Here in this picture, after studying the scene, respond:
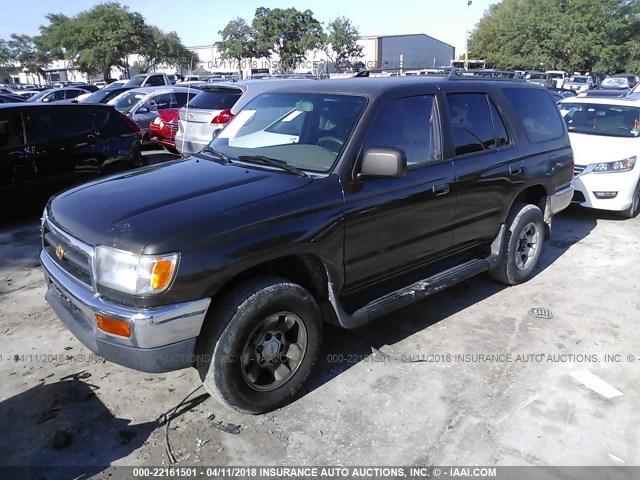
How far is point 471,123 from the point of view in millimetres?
4258

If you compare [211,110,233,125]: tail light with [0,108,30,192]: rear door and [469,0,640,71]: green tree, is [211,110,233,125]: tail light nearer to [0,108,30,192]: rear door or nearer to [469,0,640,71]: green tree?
[0,108,30,192]: rear door

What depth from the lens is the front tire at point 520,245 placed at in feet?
15.7

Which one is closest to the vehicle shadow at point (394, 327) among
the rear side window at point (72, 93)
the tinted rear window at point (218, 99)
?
the tinted rear window at point (218, 99)

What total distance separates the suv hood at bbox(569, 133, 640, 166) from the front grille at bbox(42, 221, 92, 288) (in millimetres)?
6712

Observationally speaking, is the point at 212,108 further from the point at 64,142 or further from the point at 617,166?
the point at 617,166

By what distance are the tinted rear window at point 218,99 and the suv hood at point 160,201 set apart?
6.38 metres

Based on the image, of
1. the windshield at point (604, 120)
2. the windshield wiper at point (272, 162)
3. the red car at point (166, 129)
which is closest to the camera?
the windshield wiper at point (272, 162)

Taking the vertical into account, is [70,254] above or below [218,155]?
below

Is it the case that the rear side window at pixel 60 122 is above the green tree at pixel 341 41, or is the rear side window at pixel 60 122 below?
below

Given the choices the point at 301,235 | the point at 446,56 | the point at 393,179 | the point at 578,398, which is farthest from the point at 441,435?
the point at 446,56

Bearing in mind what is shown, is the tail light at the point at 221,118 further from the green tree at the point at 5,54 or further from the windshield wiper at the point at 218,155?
the green tree at the point at 5,54

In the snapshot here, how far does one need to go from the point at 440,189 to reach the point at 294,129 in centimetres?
119

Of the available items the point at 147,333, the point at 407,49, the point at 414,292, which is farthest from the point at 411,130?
the point at 407,49

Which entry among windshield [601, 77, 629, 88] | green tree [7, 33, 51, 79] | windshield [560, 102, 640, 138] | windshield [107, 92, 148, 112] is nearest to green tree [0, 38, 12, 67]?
green tree [7, 33, 51, 79]
